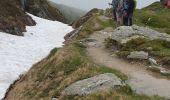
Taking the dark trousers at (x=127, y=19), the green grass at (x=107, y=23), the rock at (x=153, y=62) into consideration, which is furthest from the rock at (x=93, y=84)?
Result: the green grass at (x=107, y=23)

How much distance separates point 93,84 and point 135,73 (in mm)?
3876

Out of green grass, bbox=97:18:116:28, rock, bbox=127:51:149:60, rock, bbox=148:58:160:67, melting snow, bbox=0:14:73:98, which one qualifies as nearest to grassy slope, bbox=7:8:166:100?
rock, bbox=127:51:149:60

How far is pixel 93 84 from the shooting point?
2094 cm

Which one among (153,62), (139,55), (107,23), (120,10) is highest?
(120,10)

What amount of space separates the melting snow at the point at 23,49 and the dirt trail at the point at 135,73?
7703 mm

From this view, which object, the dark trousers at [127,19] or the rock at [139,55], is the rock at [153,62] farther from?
the dark trousers at [127,19]

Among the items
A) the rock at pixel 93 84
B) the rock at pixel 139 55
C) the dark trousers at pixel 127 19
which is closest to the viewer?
the rock at pixel 93 84

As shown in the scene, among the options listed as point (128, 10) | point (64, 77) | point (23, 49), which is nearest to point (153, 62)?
point (64, 77)

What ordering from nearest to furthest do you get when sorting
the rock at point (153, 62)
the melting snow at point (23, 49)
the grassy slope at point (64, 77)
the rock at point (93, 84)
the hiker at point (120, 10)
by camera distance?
the grassy slope at point (64, 77) → the rock at point (93, 84) → the rock at point (153, 62) → the hiker at point (120, 10) → the melting snow at point (23, 49)

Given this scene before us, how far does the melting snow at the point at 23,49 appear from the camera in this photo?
3909 cm

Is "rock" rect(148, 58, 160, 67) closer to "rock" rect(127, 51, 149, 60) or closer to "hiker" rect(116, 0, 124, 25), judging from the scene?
"rock" rect(127, 51, 149, 60)

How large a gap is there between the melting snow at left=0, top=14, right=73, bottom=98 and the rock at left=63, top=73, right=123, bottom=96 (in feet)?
38.9

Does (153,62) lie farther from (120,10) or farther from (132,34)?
(120,10)

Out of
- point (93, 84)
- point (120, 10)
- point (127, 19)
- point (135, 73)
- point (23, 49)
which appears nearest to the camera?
point (93, 84)
